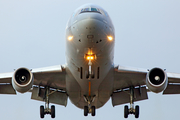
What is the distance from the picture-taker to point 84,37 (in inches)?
752

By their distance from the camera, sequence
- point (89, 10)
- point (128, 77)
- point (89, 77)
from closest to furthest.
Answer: point (89, 10) → point (89, 77) → point (128, 77)

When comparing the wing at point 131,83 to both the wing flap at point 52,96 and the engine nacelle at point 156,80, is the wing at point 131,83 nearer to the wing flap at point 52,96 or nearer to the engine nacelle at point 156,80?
the engine nacelle at point 156,80

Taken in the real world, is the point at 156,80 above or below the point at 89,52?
below

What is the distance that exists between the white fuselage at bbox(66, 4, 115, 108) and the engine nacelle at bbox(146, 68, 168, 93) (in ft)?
8.99

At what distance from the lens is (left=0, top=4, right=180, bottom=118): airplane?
765 inches

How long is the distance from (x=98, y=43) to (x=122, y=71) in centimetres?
505

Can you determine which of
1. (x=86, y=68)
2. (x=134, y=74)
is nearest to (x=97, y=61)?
(x=86, y=68)

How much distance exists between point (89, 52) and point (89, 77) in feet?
8.61

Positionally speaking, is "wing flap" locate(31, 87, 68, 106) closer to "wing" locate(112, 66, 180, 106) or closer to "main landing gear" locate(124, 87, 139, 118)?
"wing" locate(112, 66, 180, 106)

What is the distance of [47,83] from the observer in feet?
84.3

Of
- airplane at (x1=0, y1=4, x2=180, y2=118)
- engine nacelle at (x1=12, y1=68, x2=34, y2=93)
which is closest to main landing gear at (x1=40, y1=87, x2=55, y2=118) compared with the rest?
airplane at (x1=0, y1=4, x2=180, y2=118)

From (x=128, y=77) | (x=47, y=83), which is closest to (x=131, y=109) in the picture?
(x=128, y=77)

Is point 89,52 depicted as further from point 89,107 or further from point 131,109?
point 131,109

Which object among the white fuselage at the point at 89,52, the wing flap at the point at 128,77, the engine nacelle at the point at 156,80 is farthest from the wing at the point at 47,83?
the engine nacelle at the point at 156,80
